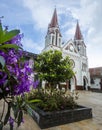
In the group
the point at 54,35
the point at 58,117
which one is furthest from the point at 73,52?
the point at 58,117

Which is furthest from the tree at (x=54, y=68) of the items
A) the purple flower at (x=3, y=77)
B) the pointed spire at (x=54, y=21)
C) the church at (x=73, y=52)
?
the pointed spire at (x=54, y=21)

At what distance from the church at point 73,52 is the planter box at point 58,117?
1805cm

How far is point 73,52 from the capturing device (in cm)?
2514

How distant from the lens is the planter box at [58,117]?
10.9 ft

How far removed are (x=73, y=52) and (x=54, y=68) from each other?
20086 millimetres

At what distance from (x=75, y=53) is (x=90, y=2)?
20740 millimetres

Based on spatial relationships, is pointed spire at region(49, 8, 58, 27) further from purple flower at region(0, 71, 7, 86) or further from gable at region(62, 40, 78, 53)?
purple flower at region(0, 71, 7, 86)

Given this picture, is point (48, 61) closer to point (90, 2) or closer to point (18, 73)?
point (90, 2)

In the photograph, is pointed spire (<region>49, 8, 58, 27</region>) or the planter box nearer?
the planter box

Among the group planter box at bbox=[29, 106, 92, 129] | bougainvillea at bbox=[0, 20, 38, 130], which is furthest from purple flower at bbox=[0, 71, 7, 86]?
planter box at bbox=[29, 106, 92, 129]

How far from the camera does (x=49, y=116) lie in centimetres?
339

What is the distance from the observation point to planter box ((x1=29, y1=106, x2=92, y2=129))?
10.9 ft

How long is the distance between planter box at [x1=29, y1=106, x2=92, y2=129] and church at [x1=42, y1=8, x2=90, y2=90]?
18.0 meters

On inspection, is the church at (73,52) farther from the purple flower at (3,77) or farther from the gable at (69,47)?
the purple flower at (3,77)
